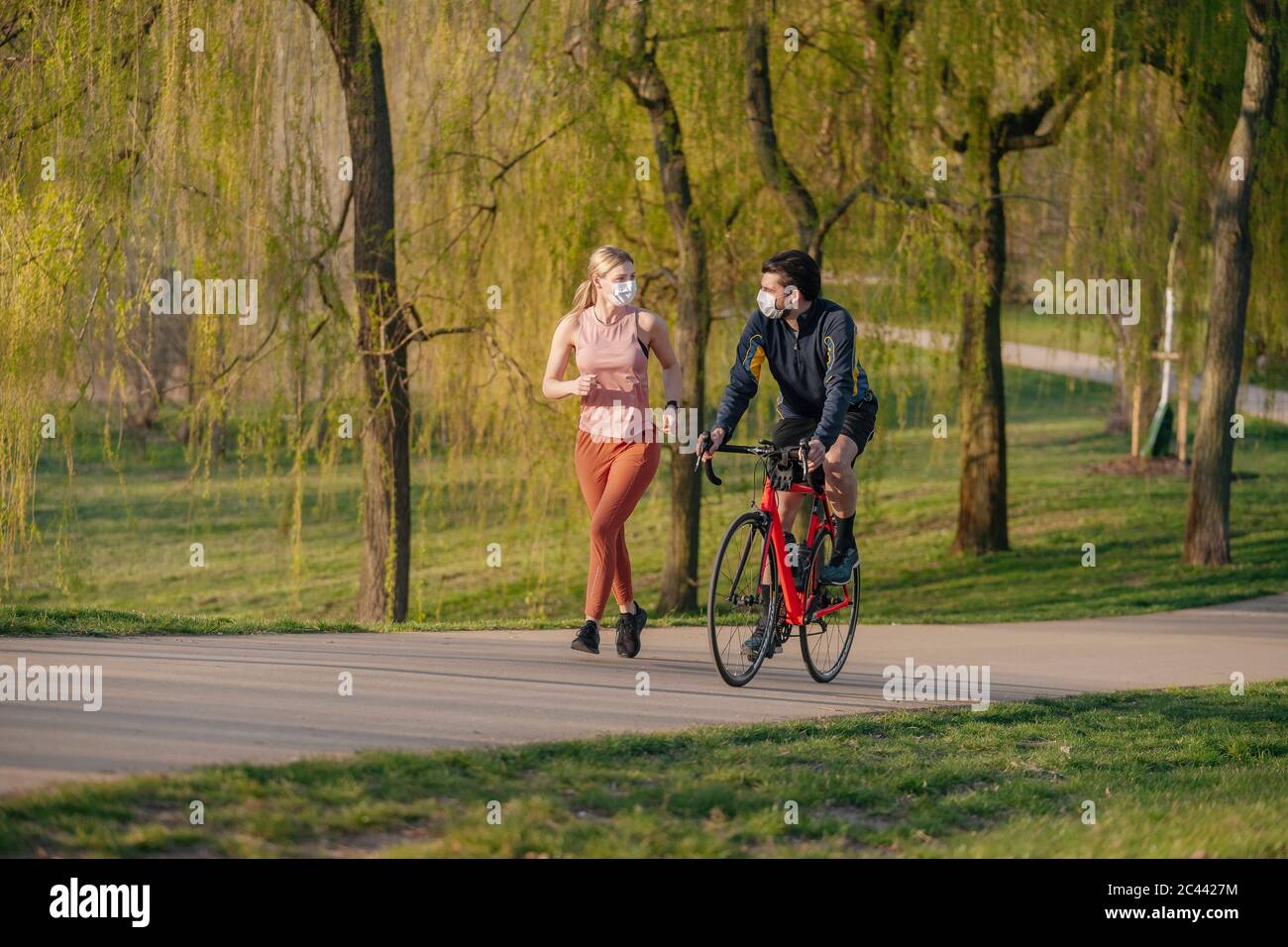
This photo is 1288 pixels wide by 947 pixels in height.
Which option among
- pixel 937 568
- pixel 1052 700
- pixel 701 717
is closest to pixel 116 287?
pixel 701 717

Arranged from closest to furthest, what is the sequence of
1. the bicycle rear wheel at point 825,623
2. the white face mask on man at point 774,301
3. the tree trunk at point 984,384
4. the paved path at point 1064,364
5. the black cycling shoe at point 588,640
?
the white face mask on man at point 774,301
the bicycle rear wheel at point 825,623
the black cycling shoe at point 588,640
the paved path at point 1064,364
the tree trunk at point 984,384

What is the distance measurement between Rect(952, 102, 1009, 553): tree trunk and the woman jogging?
8373mm

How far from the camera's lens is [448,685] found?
7.11 m

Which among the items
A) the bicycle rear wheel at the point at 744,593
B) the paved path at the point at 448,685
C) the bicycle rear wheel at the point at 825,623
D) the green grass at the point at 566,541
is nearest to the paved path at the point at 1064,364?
the green grass at the point at 566,541

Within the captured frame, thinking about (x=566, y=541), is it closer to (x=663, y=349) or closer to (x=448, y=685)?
(x=663, y=349)

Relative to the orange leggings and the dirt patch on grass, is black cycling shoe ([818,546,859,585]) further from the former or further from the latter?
→ the dirt patch on grass

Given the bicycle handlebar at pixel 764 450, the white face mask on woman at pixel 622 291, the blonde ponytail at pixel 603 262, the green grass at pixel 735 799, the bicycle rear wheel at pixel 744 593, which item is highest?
the blonde ponytail at pixel 603 262

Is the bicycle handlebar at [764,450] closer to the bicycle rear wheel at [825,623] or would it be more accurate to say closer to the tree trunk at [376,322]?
the bicycle rear wheel at [825,623]

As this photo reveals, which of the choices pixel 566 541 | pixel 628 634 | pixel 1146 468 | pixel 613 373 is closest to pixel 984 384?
pixel 566 541

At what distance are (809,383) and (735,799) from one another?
9.19 ft

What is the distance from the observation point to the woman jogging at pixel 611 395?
7828 mm

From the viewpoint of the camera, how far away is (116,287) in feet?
37.3

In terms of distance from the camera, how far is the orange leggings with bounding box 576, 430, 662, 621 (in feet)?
25.7
